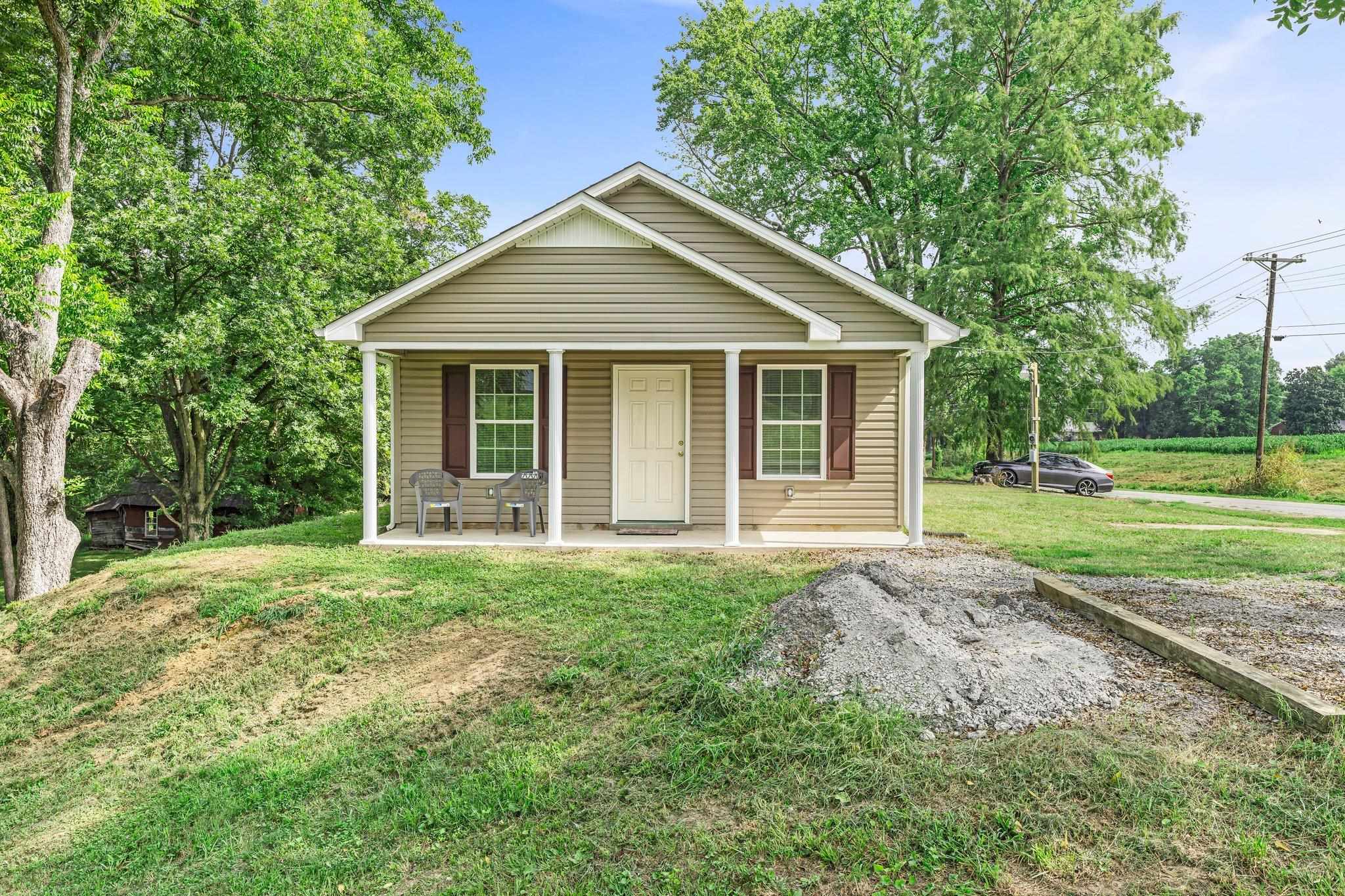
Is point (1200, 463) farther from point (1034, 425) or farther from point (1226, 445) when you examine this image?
point (1034, 425)

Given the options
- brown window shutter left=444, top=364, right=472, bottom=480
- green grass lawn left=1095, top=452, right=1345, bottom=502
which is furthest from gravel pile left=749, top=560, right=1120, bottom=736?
green grass lawn left=1095, top=452, right=1345, bottom=502

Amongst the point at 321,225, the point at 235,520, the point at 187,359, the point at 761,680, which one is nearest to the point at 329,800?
the point at 761,680

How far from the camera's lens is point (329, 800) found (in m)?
3.67

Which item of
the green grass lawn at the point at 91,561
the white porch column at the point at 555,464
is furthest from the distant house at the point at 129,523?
the white porch column at the point at 555,464

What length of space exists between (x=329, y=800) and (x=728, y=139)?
Answer: 26031 mm

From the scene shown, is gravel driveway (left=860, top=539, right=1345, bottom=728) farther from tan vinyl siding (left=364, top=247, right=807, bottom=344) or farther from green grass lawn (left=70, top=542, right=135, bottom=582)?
green grass lawn (left=70, top=542, right=135, bottom=582)

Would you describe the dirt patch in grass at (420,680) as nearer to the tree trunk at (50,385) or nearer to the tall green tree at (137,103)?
the tall green tree at (137,103)

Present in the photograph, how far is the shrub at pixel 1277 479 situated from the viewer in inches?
814

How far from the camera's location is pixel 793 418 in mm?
9953

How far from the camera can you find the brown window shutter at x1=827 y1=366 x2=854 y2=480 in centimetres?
985


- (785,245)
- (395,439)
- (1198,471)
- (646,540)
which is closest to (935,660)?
(646,540)

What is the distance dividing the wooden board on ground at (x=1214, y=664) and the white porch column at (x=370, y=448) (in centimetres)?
762

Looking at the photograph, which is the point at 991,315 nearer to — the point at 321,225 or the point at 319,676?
the point at 321,225

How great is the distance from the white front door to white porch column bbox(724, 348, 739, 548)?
1.36 meters
